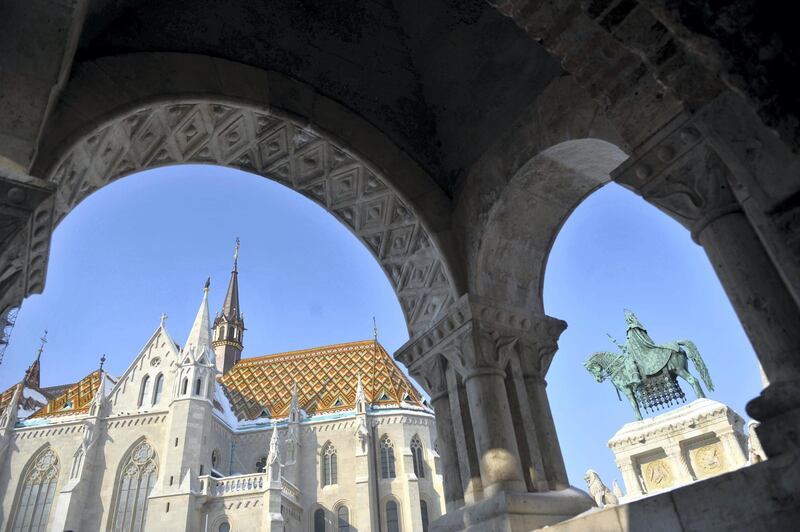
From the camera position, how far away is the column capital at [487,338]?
4492 mm

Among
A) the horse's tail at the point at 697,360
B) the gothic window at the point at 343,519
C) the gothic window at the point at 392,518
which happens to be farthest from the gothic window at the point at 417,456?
the horse's tail at the point at 697,360

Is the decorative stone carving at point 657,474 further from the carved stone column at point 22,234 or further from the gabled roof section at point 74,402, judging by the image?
the gabled roof section at point 74,402

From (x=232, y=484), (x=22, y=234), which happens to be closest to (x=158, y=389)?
(x=232, y=484)

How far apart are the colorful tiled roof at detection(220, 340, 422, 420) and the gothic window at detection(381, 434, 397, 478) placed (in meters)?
2.49

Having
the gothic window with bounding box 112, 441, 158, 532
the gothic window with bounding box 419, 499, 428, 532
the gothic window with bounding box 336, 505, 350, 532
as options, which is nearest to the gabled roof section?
the gothic window with bounding box 112, 441, 158, 532

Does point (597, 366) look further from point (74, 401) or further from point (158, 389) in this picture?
point (74, 401)

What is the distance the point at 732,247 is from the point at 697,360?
13639 millimetres

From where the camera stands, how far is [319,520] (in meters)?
29.5

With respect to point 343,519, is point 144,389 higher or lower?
higher

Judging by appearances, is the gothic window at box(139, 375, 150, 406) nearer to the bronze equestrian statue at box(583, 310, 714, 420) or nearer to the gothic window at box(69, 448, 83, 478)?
the gothic window at box(69, 448, 83, 478)

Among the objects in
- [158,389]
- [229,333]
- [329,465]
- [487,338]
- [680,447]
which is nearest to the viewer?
[487,338]

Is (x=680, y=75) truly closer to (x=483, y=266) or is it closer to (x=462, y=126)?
(x=483, y=266)

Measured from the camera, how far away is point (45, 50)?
2.75m

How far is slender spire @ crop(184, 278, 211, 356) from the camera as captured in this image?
30.4 metres
